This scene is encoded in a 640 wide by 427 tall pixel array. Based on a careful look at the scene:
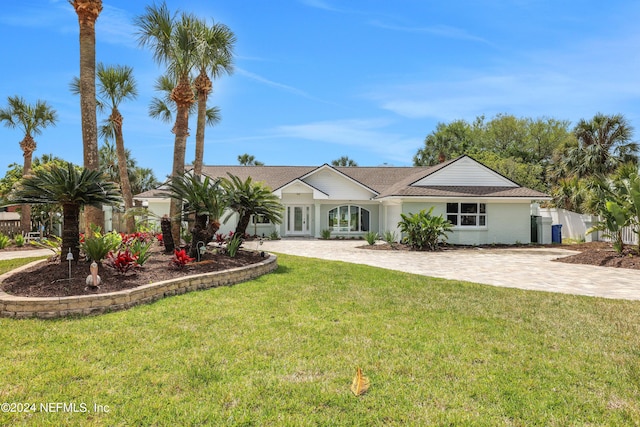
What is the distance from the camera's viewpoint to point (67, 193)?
738 centimetres

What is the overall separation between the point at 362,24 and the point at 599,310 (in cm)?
1126

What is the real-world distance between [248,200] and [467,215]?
14.4 m

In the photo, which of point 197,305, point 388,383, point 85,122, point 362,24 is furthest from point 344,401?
point 362,24

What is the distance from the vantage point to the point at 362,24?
13.4 metres

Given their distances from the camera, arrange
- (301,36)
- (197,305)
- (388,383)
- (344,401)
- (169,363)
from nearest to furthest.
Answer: (344,401) → (388,383) → (169,363) → (197,305) → (301,36)

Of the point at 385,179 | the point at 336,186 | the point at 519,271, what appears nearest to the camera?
the point at 519,271

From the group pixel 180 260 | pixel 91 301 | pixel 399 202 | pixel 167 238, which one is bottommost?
pixel 91 301

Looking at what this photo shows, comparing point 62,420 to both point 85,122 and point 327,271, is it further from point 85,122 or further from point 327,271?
point 85,122

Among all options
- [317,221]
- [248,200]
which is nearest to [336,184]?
[317,221]

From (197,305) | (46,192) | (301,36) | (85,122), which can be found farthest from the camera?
(301,36)

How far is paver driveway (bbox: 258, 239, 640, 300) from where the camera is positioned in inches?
364

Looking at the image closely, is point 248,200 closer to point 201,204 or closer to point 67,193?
point 201,204

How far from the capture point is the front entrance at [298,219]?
25469 millimetres

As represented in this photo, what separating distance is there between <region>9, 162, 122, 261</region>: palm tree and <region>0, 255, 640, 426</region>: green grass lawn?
2.56m
